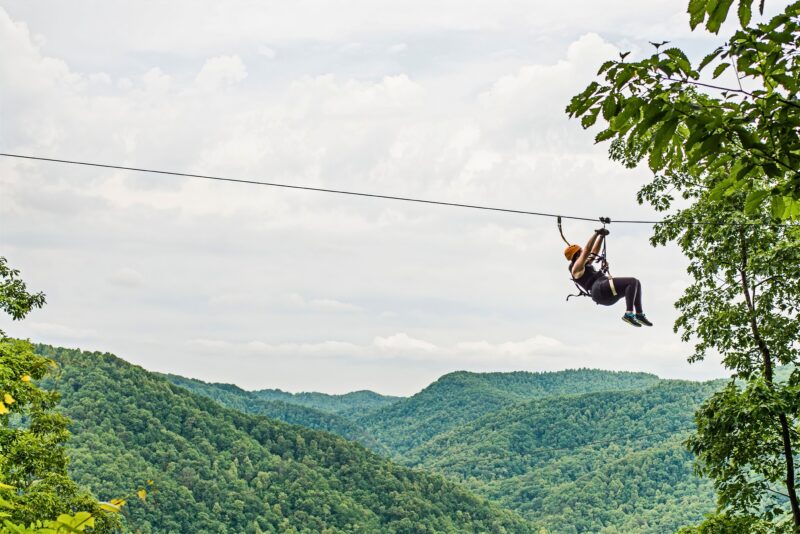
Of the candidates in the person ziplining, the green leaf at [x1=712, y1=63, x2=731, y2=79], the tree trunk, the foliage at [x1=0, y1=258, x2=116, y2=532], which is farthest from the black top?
the foliage at [x1=0, y1=258, x2=116, y2=532]

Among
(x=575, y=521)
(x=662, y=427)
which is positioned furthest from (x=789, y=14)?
(x=662, y=427)

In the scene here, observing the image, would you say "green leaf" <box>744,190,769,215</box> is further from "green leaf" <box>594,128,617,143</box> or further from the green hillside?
the green hillside

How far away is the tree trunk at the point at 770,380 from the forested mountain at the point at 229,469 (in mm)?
67651

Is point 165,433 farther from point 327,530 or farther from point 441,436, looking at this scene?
point 441,436

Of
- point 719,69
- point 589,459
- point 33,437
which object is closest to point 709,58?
point 719,69

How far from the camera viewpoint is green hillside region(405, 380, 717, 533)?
10331cm

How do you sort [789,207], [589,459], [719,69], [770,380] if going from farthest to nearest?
[589,459], [770,380], [789,207], [719,69]

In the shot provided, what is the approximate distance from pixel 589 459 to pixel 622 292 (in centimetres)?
13397

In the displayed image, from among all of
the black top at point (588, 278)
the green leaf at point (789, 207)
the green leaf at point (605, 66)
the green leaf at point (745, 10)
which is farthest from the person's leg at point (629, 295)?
the green leaf at point (745, 10)

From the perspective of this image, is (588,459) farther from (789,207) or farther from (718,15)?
(718,15)

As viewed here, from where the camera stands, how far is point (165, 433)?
87.2 m

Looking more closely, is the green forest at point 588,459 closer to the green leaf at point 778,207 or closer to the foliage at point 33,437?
the foliage at point 33,437

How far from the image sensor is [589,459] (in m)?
133

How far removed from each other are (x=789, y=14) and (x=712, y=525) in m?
8.92
